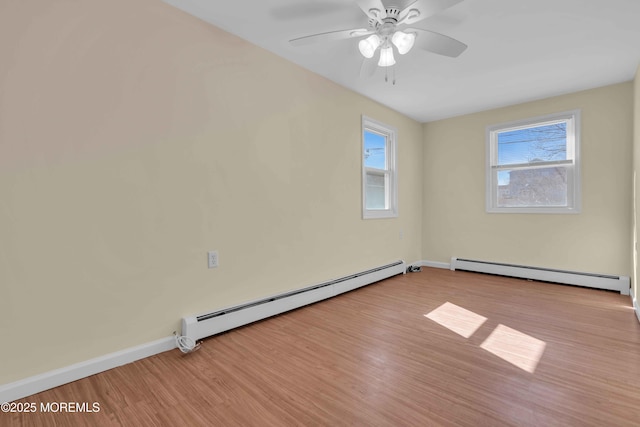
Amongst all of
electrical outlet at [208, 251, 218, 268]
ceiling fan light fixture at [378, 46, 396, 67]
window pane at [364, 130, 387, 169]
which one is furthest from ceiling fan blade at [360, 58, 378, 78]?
electrical outlet at [208, 251, 218, 268]

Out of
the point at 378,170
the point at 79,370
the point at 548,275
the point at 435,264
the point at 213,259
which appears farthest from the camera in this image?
the point at 435,264

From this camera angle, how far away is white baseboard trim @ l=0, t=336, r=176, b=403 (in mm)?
1475

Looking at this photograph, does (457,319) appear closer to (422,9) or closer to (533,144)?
(422,9)

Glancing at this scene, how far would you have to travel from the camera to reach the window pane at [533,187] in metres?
3.70

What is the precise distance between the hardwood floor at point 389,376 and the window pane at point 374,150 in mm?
2048

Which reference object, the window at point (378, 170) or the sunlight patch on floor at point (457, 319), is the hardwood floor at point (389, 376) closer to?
the sunlight patch on floor at point (457, 319)

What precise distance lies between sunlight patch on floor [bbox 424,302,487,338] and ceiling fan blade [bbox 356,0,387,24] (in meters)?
2.31

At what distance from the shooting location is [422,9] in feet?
5.56

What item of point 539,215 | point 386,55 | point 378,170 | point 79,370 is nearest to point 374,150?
point 378,170

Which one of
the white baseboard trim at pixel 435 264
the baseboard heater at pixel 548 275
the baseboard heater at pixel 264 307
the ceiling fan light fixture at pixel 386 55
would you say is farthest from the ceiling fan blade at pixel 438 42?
the white baseboard trim at pixel 435 264

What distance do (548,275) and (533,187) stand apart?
1.16 metres

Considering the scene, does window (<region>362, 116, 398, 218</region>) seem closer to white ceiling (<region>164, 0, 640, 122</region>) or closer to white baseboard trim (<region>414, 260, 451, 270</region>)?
white ceiling (<region>164, 0, 640, 122</region>)

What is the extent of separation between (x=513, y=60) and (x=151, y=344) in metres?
3.84

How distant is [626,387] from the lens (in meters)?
1.54
